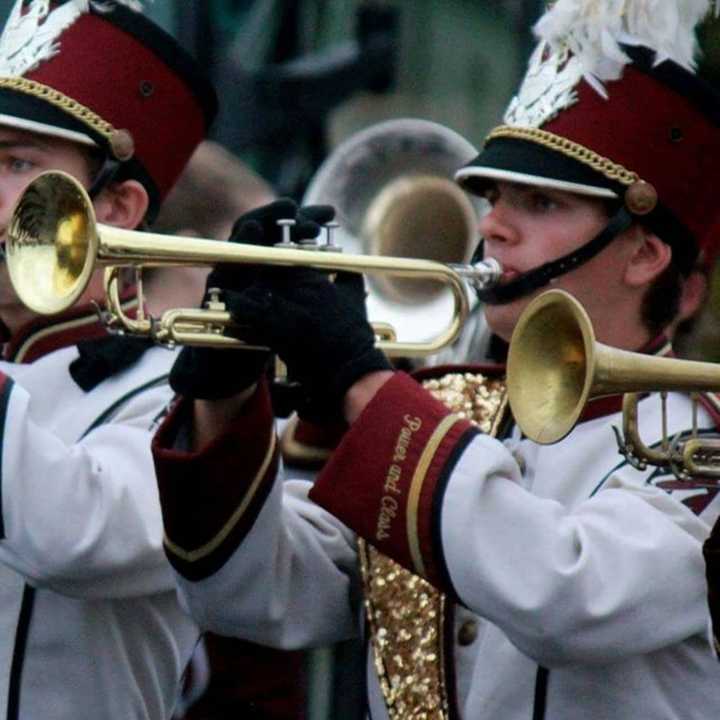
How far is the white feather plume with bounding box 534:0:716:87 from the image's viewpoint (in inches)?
205

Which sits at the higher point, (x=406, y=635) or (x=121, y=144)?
(x=121, y=144)

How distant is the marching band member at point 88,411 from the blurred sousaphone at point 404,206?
159cm

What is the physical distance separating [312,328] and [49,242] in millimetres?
560

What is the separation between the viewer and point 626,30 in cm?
525

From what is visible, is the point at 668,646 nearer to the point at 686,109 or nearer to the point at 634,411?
the point at 634,411

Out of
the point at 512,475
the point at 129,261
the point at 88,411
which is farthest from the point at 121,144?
the point at 512,475

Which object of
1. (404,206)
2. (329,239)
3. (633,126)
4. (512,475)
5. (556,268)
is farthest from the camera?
(404,206)

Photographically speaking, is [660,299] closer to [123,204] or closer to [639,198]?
[639,198]

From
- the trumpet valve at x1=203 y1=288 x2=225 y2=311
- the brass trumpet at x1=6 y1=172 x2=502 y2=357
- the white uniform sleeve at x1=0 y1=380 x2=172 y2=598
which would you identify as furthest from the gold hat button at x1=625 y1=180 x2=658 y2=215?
the white uniform sleeve at x1=0 y1=380 x2=172 y2=598

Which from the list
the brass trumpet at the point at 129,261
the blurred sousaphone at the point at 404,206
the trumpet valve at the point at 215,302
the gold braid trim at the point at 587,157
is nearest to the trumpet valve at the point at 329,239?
the brass trumpet at the point at 129,261

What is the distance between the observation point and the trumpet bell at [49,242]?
4914mm

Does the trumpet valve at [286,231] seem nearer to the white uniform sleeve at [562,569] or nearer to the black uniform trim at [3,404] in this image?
the white uniform sleeve at [562,569]

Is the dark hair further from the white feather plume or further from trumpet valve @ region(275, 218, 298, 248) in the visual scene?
trumpet valve @ region(275, 218, 298, 248)

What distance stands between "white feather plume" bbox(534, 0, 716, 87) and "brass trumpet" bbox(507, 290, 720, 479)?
76 cm
